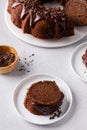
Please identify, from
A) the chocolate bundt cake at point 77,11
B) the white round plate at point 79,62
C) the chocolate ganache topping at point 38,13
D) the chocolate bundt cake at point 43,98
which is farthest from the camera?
the chocolate bundt cake at point 77,11

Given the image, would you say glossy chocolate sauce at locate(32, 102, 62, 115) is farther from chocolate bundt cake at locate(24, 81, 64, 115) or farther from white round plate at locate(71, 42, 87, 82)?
white round plate at locate(71, 42, 87, 82)

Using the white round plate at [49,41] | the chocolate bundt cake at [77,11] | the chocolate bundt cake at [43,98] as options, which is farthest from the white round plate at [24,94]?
the chocolate bundt cake at [77,11]

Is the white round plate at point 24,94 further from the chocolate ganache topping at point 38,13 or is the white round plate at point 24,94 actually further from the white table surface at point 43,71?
the chocolate ganache topping at point 38,13

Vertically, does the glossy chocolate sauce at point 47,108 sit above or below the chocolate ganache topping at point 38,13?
below

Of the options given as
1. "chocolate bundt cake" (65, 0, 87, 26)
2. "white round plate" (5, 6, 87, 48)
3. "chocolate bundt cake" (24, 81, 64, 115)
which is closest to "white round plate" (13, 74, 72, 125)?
"chocolate bundt cake" (24, 81, 64, 115)

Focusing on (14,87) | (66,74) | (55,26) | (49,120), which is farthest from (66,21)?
(49,120)

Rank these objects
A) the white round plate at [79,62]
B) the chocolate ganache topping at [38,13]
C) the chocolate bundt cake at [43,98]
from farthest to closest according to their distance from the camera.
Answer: the chocolate ganache topping at [38,13] < the white round plate at [79,62] < the chocolate bundt cake at [43,98]

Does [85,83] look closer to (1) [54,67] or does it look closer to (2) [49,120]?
(1) [54,67]

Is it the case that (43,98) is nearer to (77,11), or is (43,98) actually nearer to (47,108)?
(47,108)

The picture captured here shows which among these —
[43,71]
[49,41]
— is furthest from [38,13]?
[43,71]
